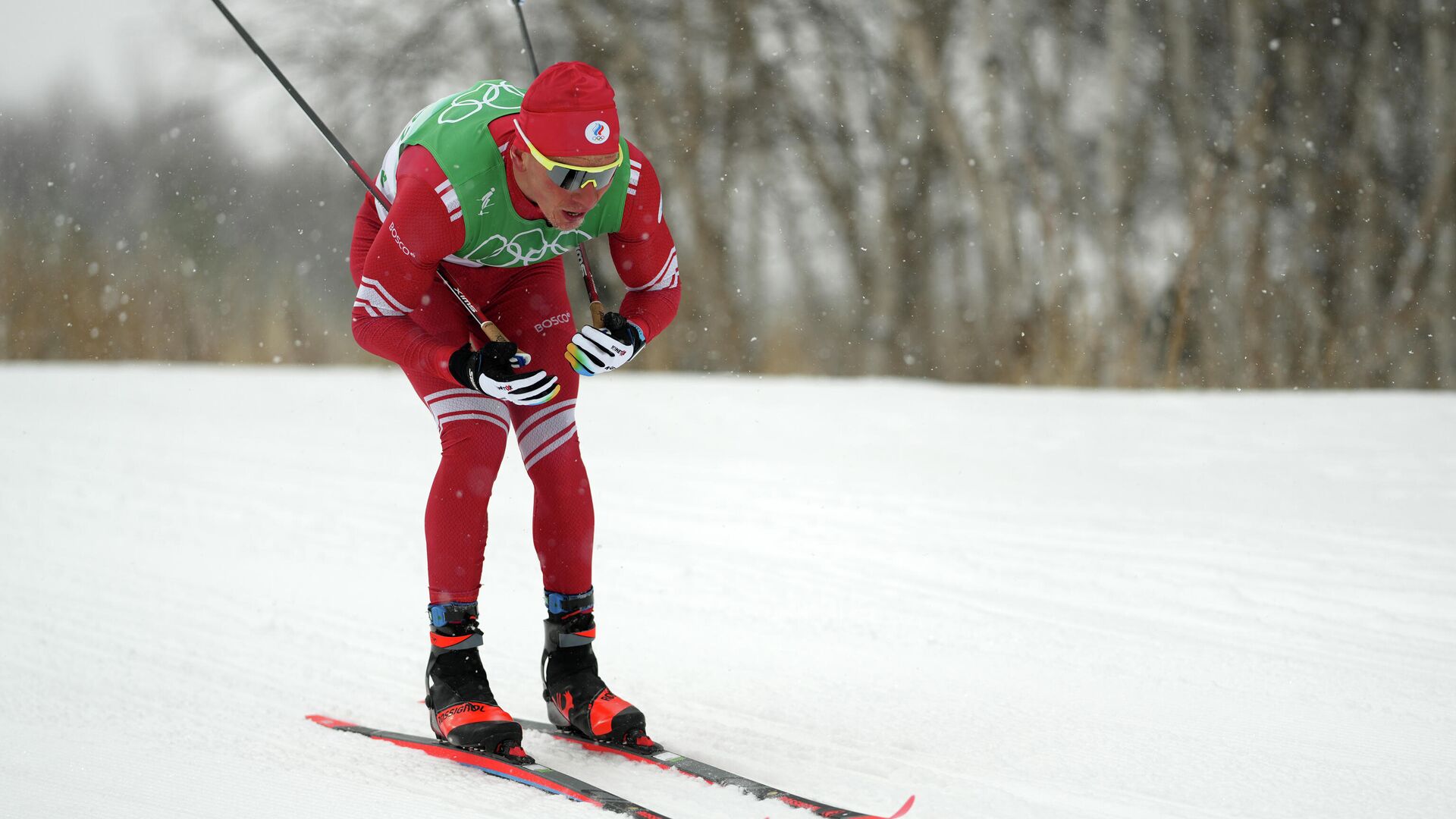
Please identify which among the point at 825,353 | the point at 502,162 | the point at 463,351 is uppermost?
the point at 502,162

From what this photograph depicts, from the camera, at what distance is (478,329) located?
3.05 m

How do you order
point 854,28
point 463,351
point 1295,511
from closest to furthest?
1. point 463,351
2. point 1295,511
3. point 854,28

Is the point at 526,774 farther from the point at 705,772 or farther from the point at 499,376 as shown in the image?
the point at 499,376

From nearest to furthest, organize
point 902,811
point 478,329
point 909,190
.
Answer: point 902,811 → point 478,329 → point 909,190

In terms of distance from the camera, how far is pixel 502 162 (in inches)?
111

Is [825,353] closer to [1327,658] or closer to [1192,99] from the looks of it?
[1192,99]

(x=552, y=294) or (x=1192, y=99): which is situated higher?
(x=552, y=294)

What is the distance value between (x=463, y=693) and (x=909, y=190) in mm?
12320

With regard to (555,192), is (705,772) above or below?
below


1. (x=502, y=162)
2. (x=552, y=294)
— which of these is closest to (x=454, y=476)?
(x=552, y=294)

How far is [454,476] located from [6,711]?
1.49 m

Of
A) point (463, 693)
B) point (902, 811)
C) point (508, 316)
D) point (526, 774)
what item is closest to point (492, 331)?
point (508, 316)

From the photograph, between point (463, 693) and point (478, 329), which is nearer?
point (463, 693)

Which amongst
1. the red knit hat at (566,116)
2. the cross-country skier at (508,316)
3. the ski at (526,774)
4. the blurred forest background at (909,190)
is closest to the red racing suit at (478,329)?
the cross-country skier at (508,316)
